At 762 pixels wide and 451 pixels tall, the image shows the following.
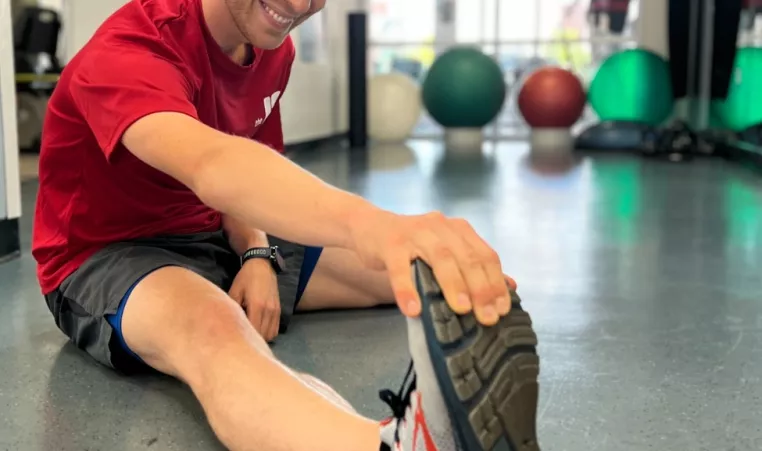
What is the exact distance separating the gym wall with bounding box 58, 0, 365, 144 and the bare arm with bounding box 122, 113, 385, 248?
11.5ft

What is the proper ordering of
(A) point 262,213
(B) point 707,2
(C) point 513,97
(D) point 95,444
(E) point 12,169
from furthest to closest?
(C) point 513,97
(B) point 707,2
(E) point 12,169
(D) point 95,444
(A) point 262,213

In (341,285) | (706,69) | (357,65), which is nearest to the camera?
(341,285)

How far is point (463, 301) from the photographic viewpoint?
631mm

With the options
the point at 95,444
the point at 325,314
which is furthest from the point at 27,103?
the point at 95,444

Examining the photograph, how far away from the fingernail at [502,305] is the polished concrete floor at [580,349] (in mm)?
350

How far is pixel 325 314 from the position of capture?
1.53m

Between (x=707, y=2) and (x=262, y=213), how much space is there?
192 inches

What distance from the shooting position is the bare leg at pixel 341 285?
4.93ft

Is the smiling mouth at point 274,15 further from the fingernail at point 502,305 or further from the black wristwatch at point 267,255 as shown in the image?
the fingernail at point 502,305

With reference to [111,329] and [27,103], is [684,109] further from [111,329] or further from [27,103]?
[111,329]

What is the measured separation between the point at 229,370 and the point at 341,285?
63cm

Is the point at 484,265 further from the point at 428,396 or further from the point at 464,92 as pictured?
the point at 464,92

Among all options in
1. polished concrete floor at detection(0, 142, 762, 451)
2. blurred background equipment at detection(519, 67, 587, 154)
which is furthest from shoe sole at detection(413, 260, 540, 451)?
blurred background equipment at detection(519, 67, 587, 154)

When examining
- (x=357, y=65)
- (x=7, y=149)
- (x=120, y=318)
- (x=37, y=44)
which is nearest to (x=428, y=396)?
(x=120, y=318)
